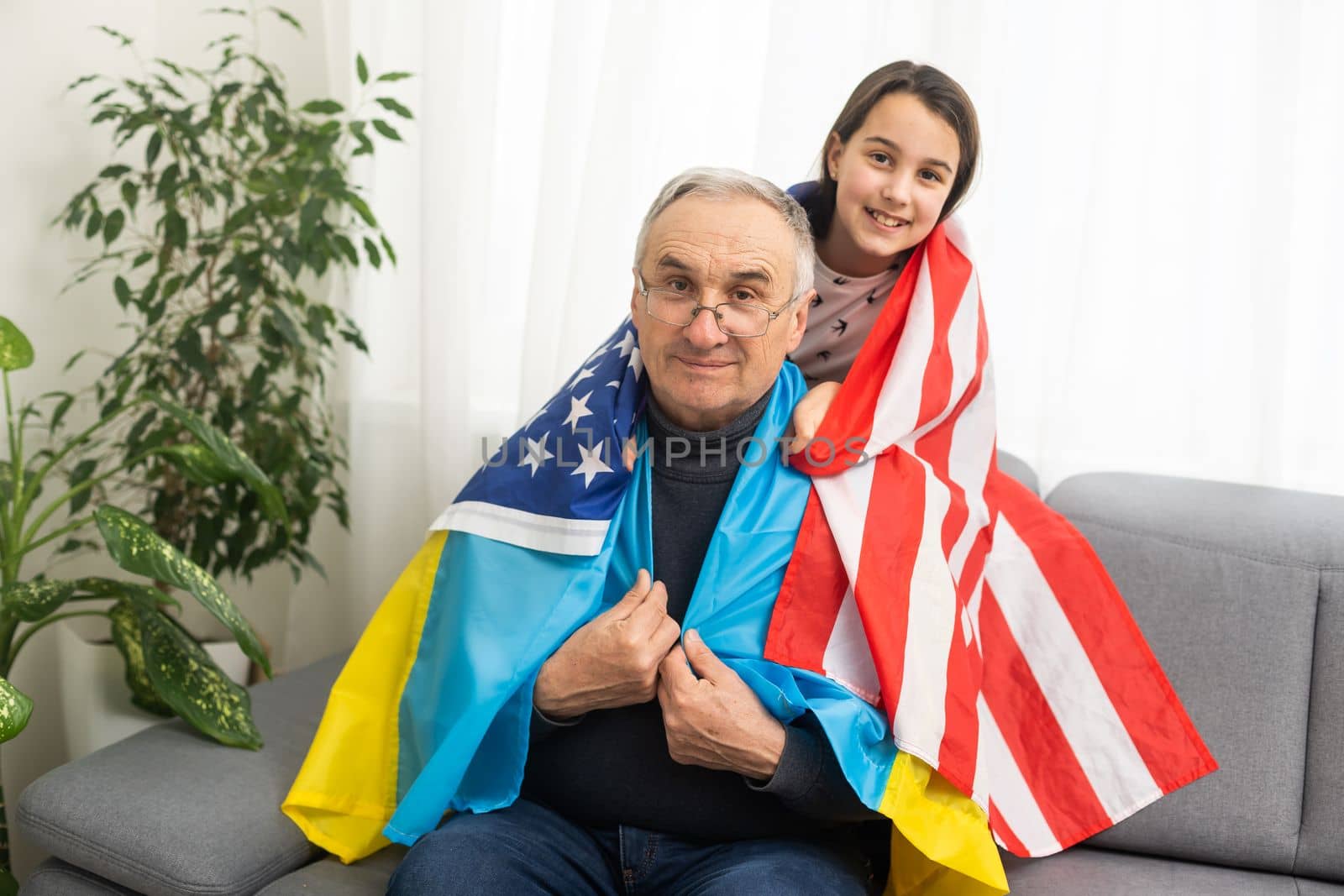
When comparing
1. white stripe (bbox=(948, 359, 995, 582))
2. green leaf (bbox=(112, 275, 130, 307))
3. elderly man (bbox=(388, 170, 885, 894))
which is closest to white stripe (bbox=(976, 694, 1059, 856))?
elderly man (bbox=(388, 170, 885, 894))

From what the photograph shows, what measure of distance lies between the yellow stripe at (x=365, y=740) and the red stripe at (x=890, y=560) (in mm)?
665

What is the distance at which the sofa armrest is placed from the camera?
1.55 m

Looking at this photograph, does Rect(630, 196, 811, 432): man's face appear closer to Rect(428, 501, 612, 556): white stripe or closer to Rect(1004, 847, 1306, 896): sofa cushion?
Rect(428, 501, 612, 556): white stripe

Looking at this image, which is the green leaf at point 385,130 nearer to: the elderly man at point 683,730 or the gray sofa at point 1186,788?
the elderly man at point 683,730

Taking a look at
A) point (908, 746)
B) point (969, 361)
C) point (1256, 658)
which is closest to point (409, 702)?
point (908, 746)

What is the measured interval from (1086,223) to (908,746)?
1.12 metres

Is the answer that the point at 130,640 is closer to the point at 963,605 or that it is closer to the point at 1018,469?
the point at 963,605

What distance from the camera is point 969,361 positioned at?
1.69 m

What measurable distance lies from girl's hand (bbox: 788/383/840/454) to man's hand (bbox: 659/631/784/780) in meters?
0.35

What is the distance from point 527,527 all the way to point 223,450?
665 mm

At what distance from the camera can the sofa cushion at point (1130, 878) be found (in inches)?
62.1

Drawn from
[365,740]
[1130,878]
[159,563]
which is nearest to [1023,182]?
[1130,878]

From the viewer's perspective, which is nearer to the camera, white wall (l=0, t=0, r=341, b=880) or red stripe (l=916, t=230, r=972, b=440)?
red stripe (l=916, t=230, r=972, b=440)

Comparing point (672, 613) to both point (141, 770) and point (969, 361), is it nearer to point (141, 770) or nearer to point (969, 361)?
point (969, 361)
